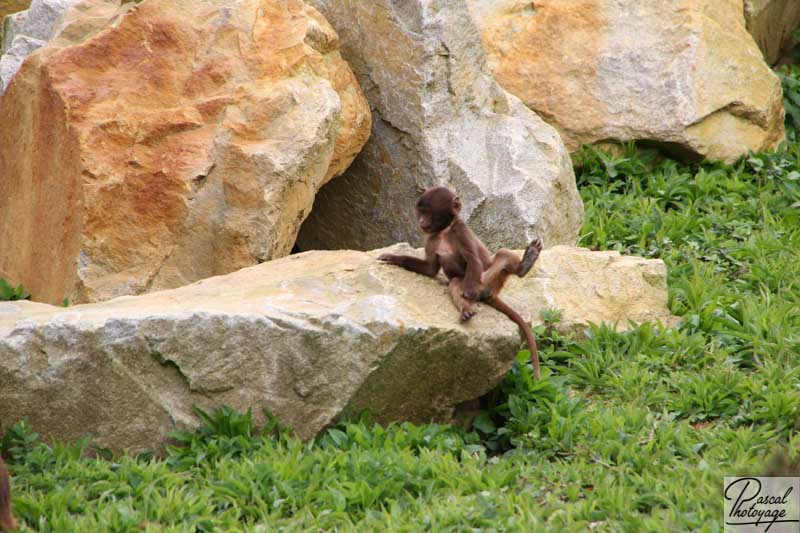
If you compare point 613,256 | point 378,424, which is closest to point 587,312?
point 613,256

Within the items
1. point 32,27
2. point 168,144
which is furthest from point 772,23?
point 32,27

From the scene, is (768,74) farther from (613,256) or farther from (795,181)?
(613,256)

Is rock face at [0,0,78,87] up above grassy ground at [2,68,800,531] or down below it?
above

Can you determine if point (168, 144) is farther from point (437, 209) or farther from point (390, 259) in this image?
point (437, 209)

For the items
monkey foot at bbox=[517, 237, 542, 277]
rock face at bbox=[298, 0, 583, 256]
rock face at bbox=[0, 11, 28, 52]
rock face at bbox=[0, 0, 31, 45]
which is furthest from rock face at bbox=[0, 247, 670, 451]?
rock face at bbox=[0, 0, 31, 45]

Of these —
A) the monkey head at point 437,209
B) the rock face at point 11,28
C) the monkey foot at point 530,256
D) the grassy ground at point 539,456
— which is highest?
the rock face at point 11,28

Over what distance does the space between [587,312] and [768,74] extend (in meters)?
4.36

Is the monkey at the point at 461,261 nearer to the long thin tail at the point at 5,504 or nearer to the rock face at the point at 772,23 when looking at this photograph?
the long thin tail at the point at 5,504

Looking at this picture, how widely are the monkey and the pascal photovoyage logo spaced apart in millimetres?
1503

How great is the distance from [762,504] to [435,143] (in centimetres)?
411

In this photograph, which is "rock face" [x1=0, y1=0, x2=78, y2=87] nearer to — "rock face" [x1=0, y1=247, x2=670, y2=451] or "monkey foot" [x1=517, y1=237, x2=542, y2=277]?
"rock face" [x1=0, y1=247, x2=670, y2=451]

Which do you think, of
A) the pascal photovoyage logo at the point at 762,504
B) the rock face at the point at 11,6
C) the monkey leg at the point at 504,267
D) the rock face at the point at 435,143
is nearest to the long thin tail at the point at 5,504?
the monkey leg at the point at 504,267

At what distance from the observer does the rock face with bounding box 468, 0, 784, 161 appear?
32.1ft

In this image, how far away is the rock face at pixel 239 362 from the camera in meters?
5.71
